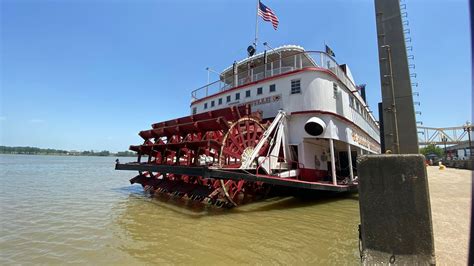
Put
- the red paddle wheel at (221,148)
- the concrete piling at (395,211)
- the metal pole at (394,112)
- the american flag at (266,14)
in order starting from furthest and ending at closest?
the american flag at (266,14) → the red paddle wheel at (221,148) → the metal pole at (394,112) → the concrete piling at (395,211)

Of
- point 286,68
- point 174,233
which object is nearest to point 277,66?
point 286,68

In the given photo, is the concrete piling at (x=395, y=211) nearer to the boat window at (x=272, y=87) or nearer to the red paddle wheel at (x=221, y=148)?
the red paddle wheel at (x=221, y=148)

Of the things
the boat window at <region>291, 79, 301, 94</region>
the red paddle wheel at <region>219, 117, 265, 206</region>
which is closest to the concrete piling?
→ the red paddle wheel at <region>219, 117, 265, 206</region>

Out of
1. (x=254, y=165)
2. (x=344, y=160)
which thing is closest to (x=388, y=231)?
(x=254, y=165)

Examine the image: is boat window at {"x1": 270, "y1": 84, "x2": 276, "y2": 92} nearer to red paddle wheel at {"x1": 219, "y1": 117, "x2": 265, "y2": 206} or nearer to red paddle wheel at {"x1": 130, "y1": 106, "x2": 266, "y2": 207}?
red paddle wheel at {"x1": 130, "y1": 106, "x2": 266, "y2": 207}

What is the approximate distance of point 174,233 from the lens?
19.5 feet

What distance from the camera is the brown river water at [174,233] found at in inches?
181

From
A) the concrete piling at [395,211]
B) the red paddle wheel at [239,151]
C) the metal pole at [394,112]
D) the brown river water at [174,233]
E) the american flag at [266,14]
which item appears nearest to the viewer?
the concrete piling at [395,211]

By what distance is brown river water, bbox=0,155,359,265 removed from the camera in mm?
4605

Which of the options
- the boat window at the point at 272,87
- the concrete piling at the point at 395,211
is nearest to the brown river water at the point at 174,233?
the concrete piling at the point at 395,211

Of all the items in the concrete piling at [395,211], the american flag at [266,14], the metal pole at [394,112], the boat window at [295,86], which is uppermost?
the american flag at [266,14]

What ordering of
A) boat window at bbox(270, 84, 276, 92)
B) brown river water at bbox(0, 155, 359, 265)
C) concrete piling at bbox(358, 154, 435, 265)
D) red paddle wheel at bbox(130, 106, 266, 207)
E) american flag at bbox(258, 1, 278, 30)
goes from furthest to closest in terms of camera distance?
american flag at bbox(258, 1, 278, 30) → boat window at bbox(270, 84, 276, 92) → red paddle wheel at bbox(130, 106, 266, 207) → brown river water at bbox(0, 155, 359, 265) → concrete piling at bbox(358, 154, 435, 265)

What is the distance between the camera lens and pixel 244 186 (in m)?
10.4

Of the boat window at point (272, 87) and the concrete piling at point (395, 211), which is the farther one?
the boat window at point (272, 87)
